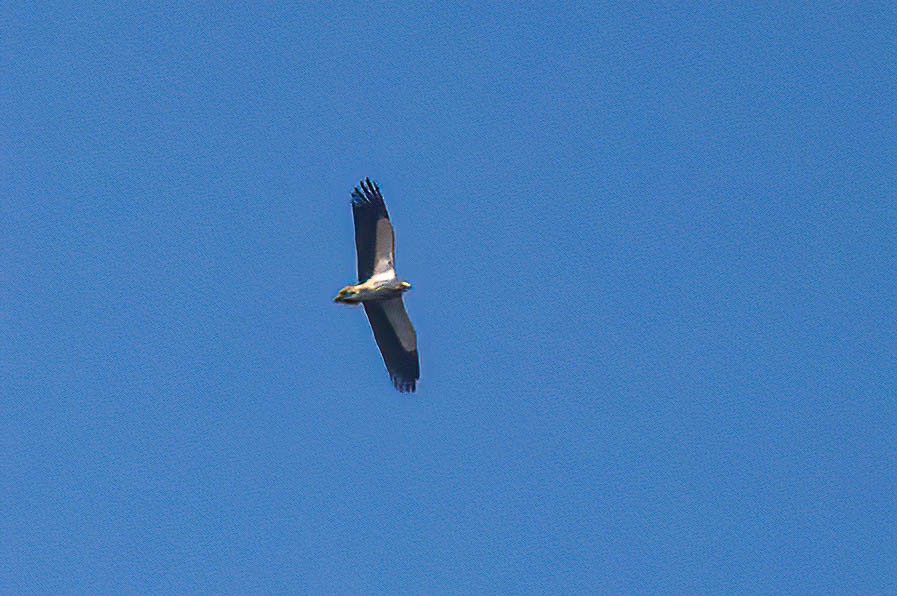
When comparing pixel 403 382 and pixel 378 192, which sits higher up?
pixel 378 192

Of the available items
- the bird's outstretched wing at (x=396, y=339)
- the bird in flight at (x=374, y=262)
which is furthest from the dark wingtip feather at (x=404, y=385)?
the bird in flight at (x=374, y=262)

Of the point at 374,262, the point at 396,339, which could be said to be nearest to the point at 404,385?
the point at 396,339

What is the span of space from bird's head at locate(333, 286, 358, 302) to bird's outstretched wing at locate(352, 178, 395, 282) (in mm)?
512

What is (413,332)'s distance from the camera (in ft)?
211

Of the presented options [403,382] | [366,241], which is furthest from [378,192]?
[403,382]

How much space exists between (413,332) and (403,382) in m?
2.01

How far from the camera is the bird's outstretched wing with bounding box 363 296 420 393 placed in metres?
63.5

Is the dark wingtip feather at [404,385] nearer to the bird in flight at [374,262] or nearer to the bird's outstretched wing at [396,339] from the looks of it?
the bird's outstretched wing at [396,339]

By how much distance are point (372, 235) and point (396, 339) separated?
444 centimetres

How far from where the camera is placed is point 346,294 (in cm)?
6225

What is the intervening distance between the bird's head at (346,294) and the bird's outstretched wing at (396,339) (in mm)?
1167

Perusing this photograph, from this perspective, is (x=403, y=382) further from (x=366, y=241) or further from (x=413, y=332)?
(x=366, y=241)

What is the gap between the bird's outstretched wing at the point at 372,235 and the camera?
6241cm

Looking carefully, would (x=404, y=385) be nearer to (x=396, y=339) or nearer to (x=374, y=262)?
(x=396, y=339)
